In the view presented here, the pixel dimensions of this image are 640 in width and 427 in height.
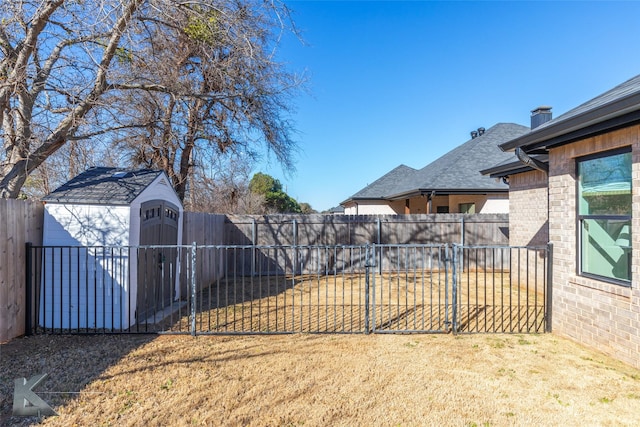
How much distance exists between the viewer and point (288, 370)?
3646mm

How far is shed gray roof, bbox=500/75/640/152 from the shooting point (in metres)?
3.31

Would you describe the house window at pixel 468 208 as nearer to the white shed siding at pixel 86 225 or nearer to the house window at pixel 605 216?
the house window at pixel 605 216

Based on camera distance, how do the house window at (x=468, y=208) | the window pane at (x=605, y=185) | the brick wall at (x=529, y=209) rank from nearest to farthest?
the window pane at (x=605, y=185)
the brick wall at (x=529, y=209)
the house window at (x=468, y=208)

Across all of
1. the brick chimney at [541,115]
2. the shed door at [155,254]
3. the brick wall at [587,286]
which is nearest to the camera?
the brick wall at [587,286]

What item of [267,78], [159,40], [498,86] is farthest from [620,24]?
[159,40]

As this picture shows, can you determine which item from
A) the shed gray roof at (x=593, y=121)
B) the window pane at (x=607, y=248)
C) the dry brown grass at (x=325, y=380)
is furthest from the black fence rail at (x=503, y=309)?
the shed gray roof at (x=593, y=121)

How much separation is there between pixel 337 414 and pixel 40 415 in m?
2.48

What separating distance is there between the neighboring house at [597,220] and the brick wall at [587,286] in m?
0.01

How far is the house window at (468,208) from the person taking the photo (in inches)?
529

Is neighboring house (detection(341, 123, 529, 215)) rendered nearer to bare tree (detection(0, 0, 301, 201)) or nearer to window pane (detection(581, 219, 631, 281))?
bare tree (detection(0, 0, 301, 201))

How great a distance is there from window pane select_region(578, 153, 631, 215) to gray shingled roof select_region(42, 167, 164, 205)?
6530 millimetres

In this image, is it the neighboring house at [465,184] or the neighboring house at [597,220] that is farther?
the neighboring house at [465,184]

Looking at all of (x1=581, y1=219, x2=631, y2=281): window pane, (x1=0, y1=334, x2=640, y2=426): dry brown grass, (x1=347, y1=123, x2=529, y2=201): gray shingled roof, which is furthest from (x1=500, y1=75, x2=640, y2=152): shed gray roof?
(x1=347, y1=123, x2=529, y2=201): gray shingled roof

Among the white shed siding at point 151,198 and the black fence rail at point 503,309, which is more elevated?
the white shed siding at point 151,198
